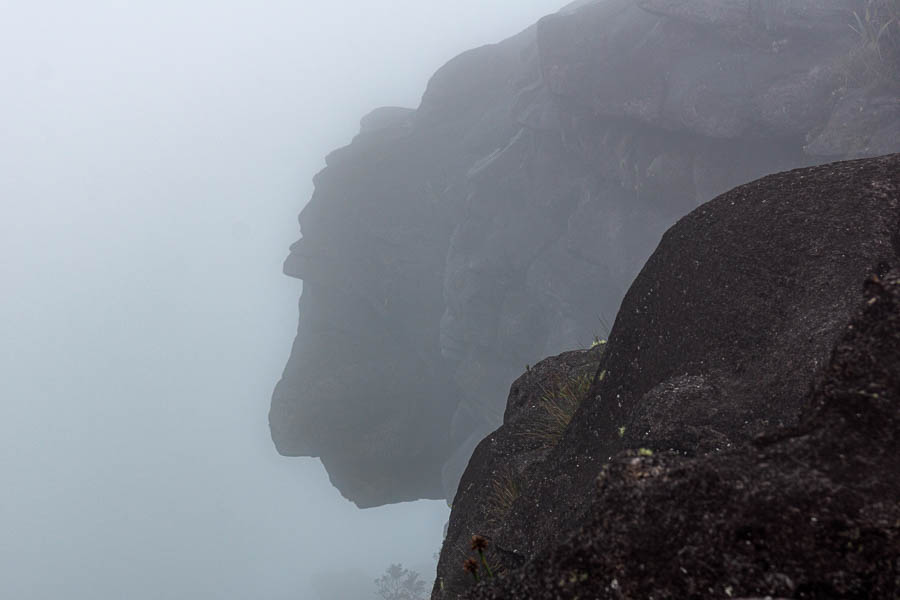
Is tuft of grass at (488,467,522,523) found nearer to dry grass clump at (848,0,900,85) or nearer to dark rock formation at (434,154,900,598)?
dark rock formation at (434,154,900,598)

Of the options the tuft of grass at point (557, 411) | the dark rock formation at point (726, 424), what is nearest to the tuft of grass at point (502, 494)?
the dark rock formation at point (726, 424)

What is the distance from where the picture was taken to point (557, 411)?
7.58 meters

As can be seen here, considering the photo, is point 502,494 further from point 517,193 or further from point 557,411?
point 517,193

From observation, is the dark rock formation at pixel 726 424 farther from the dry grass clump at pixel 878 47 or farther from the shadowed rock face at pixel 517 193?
the dry grass clump at pixel 878 47

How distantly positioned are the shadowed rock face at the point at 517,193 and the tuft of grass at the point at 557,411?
2385 centimetres

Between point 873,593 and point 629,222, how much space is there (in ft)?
135

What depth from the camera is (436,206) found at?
5794cm

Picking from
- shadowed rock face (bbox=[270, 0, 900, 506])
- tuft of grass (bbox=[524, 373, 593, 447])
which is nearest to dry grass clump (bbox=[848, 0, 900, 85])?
shadowed rock face (bbox=[270, 0, 900, 506])

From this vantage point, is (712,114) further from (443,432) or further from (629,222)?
(443,432)

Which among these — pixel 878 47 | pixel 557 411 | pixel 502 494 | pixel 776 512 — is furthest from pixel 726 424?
pixel 878 47

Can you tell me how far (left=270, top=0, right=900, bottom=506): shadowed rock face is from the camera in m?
31.4

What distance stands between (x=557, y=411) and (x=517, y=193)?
4294 centimetres

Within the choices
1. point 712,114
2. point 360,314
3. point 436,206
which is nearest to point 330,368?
point 360,314

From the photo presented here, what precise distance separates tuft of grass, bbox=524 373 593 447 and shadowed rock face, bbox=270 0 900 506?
23.8 metres
